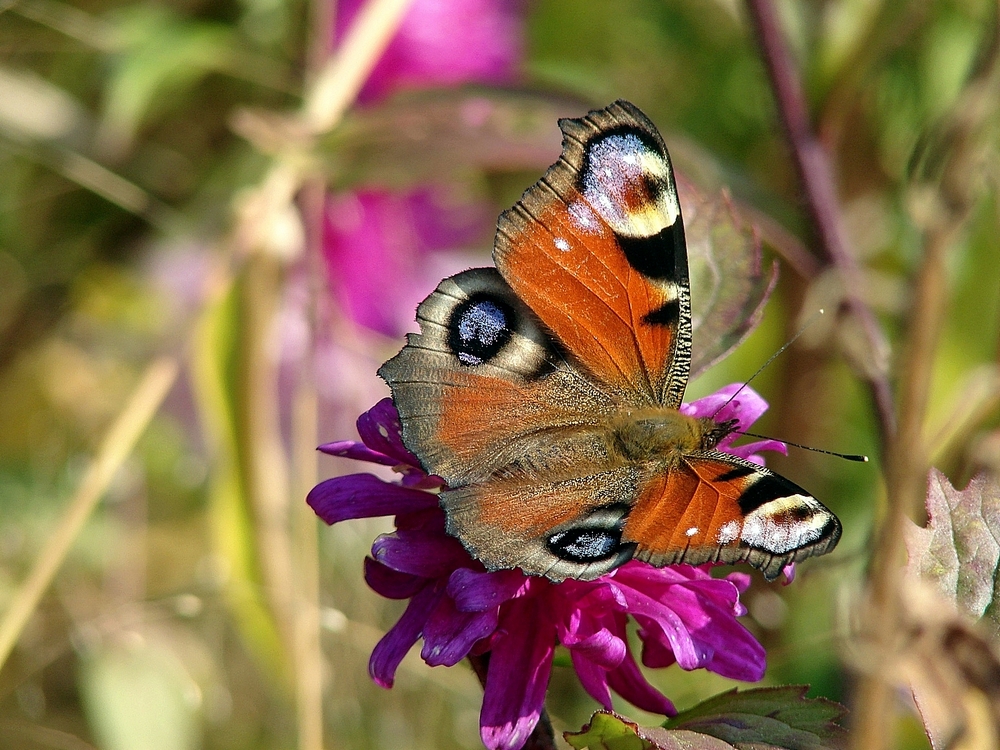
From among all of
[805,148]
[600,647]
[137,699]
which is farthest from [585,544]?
[137,699]

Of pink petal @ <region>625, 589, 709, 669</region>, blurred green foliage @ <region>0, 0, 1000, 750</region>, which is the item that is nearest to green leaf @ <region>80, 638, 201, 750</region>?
blurred green foliage @ <region>0, 0, 1000, 750</region>

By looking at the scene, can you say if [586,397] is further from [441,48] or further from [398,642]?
[441,48]

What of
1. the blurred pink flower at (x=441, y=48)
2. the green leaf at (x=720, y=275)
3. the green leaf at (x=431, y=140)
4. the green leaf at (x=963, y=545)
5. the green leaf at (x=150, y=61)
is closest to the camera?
the green leaf at (x=963, y=545)

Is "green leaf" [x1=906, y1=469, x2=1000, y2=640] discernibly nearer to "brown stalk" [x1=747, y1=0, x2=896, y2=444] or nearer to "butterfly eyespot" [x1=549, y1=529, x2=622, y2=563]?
"butterfly eyespot" [x1=549, y1=529, x2=622, y2=563]

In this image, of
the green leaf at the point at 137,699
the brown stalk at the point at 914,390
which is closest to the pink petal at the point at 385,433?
the brown stalk at the point at 914,390

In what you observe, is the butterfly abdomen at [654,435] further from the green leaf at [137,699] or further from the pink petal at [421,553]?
the green leaf at [137,699]

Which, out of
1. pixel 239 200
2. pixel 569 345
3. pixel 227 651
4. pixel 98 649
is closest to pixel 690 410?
pixel 569 345

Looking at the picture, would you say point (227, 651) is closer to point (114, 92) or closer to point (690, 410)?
point (114, 92)
